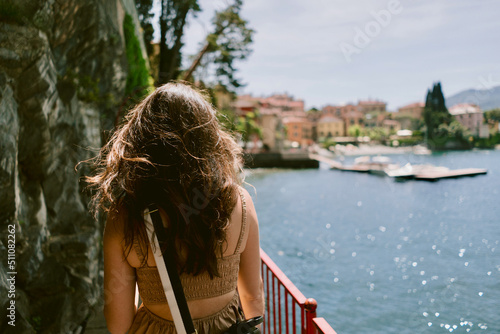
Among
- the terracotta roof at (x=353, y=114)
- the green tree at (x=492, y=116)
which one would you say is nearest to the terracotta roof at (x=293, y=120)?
the terracotta roof at (x=353, y=114)

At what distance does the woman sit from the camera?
111 cm

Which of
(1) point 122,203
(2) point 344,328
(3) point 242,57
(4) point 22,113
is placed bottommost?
(2) point 344,328

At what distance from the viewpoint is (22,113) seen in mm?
4516

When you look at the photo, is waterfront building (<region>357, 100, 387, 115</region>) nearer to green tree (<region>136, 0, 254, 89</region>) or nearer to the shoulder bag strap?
green tree (<region>136, 0, 254, 89</region>)

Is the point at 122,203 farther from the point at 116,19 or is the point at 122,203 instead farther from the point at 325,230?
the point at 325,230

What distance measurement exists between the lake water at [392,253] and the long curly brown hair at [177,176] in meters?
1.59

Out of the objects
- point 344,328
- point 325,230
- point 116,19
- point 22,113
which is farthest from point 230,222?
point 325,230

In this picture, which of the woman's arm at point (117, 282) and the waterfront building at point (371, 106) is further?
the waterfront building at point (371, 106)

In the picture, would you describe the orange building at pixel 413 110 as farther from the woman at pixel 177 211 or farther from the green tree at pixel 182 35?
the woman at pixel 177 211

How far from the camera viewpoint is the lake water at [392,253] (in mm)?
10648

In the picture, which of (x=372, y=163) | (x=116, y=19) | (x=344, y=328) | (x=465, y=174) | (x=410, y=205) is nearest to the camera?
(x=116, y=19)

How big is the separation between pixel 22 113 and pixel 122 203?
→ 4.10m

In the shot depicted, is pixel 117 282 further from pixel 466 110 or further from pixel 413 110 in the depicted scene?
pixel 413 110

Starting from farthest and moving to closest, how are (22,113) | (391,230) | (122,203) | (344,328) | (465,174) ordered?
(465,174) < (391,230) < (344,328) < (22,113) < (122,203)
